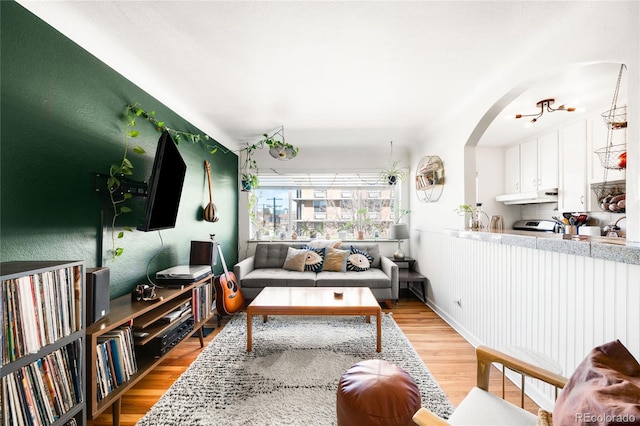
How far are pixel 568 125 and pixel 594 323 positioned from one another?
3.22 m

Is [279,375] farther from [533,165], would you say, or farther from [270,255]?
[533,165]

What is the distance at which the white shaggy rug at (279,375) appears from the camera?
5.49 feet

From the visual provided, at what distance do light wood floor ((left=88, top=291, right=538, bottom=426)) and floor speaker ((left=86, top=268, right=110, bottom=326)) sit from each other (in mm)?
696

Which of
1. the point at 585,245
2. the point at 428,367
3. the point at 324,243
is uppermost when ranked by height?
the point at 585,245

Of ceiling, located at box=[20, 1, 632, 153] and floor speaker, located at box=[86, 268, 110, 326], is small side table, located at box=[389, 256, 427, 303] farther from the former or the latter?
floor speaker, located at box=[86, 268, 110, 326]

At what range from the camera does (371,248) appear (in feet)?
13.9

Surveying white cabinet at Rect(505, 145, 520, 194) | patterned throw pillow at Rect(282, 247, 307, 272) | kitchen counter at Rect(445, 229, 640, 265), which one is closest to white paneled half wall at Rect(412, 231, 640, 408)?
kitchen counter at Rect(445, 229, 640, 265)

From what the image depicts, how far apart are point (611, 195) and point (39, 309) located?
4.78 meters

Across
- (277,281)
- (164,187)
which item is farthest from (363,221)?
(164,187)

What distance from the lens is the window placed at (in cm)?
475

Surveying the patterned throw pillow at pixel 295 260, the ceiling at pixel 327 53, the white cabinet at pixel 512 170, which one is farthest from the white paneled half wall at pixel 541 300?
the white cabinet at pixel 512 170

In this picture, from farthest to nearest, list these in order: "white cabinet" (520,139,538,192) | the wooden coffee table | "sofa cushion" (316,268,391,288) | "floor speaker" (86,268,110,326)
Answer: "white cabinet" (520,139,538,192) → "sofa cushion" (316,268,391,288) → the wooden coffee table → "floor speaker" (86,268,110,326)

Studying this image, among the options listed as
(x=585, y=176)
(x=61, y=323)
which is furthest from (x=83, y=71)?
(x=585, y=176)

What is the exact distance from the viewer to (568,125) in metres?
3.55
